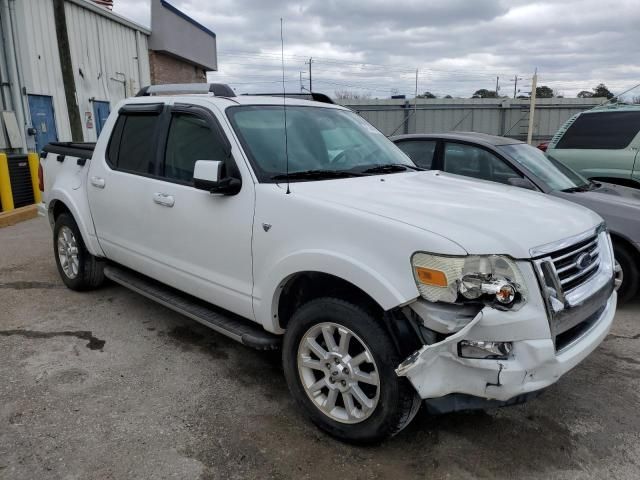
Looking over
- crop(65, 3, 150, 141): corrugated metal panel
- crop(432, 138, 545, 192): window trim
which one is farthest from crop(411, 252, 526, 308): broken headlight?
crop(65, 3, 150, 141): corrugated metal panel

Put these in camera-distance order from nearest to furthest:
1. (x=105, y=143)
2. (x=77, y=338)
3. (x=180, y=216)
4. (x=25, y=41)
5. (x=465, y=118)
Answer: (x=180, y=216) → (x=77, y=338) → (x=105, y=143) → (x=25, y=41) → (x=465, y=118)

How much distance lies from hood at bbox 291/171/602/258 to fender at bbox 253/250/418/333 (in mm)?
294

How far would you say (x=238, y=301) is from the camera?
3275 millimetres

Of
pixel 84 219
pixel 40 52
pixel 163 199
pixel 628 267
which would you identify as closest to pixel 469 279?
pixel 163 199

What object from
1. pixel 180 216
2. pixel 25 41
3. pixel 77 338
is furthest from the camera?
pixel 25 41

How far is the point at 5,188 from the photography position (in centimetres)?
928

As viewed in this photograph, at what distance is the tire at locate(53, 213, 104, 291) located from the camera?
16.5 feet

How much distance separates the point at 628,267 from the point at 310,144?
3.26 meters

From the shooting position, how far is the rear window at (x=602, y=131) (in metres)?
7.02

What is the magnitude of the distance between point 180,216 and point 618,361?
3384mm

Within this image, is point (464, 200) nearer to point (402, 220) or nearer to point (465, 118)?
point (402, 220)

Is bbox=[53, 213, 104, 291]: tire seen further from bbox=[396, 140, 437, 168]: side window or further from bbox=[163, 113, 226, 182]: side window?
bbox=[396, 140, 437, 168]: side window

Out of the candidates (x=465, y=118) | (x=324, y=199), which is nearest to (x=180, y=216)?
(x=324, y=199)

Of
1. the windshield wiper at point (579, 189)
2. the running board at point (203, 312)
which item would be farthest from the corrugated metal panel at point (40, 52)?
the windshield wiper at point (579, 189)
